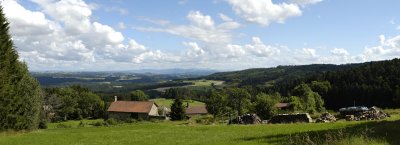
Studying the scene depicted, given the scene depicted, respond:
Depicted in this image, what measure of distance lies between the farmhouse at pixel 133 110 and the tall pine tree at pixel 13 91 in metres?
78.1

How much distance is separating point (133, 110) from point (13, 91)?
284 ft

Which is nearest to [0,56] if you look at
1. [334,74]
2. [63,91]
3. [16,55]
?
[16,55]

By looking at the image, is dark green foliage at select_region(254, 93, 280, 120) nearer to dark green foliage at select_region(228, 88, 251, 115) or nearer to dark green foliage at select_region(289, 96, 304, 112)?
dark green foliage at select_region(289, 96, 304, 112)

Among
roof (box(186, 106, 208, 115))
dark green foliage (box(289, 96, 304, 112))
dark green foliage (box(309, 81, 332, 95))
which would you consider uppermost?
dark green foliage (box(309, 81, 332, 95))

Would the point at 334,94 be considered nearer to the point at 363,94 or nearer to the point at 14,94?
the point at 363,94

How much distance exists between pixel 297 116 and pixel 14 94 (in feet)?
109

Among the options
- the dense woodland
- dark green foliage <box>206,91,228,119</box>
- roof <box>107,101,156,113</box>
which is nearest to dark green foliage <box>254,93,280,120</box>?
the dense woodland

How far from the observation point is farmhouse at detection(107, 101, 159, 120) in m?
134

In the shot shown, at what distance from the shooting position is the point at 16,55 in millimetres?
52219

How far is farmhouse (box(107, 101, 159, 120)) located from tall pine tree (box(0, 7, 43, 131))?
78.1 metres

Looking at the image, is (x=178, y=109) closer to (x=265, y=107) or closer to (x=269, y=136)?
(x=265, y=107)

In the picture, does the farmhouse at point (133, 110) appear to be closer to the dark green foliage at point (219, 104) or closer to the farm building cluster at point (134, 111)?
the farm building cluster at point (134, 111)

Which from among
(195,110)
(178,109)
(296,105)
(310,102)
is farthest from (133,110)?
(310,102)

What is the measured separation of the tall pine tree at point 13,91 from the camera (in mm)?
47906
